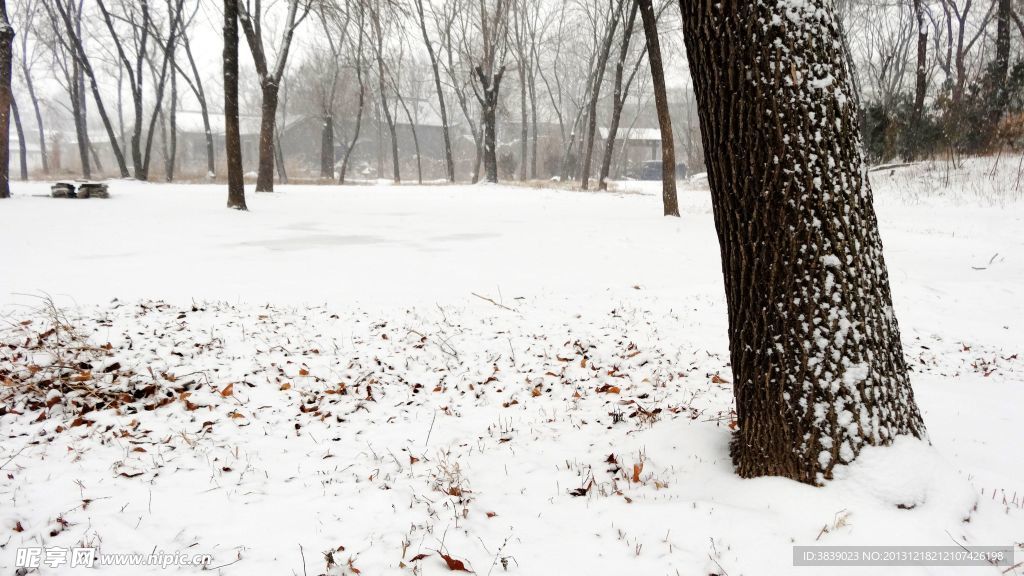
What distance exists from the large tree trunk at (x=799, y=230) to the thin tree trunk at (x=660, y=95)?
9.60m

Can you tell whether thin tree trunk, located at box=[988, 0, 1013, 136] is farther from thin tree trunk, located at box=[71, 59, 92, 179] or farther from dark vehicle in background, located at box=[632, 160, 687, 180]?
thin tree trunk, located at box=[71, 59, 92, 179]

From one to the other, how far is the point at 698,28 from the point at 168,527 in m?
3.40

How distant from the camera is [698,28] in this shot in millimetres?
2400

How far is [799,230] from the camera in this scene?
2.33m

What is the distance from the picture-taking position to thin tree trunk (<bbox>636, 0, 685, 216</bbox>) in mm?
→ 11133

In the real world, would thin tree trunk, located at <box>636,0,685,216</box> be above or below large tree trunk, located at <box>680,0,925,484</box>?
above

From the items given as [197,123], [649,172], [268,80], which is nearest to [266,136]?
[268,80]

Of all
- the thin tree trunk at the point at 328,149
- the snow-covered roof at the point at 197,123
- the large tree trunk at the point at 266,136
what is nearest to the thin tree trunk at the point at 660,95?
the large tree trunk at the point at 266,136

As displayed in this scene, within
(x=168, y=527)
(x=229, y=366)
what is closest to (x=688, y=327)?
(x=229, y=366)

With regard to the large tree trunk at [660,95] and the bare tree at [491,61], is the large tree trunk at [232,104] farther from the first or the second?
the bare tree at [491,61]

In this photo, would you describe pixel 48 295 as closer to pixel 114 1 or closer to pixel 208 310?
pixel 208 310

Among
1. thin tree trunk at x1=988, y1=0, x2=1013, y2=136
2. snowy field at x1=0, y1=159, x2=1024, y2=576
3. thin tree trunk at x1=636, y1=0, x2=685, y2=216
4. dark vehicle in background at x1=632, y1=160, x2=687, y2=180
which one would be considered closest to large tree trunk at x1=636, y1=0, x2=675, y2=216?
thin tree trunk at x1=636, y1=0, x2=685, y2=216

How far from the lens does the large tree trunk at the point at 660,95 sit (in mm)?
11129

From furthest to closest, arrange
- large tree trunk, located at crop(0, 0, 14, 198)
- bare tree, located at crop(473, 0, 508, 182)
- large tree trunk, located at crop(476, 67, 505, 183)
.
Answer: large tree trunk, located at crop(476, 67, 505, 183), bare tree, located at crop(473, 0, 508, 182), large tree trunk, located at crop(0, 0, 14, 198)
